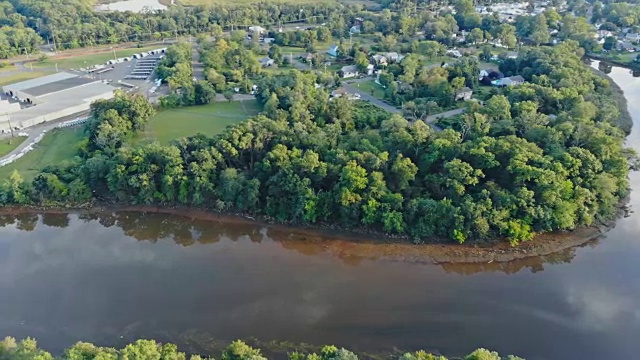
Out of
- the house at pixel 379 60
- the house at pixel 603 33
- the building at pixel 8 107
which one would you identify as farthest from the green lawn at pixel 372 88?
the house at pixel 603 33

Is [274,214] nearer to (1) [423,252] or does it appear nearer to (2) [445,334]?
(1) [423,252]

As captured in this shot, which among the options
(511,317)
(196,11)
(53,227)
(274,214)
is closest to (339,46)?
(196,11)

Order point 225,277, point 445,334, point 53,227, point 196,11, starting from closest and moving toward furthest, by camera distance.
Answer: point 445,334 → point 225,277 → point 53,227 → point 196,11

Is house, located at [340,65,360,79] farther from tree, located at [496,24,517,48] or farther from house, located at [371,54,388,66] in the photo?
tree, located at [496,24,517,48]

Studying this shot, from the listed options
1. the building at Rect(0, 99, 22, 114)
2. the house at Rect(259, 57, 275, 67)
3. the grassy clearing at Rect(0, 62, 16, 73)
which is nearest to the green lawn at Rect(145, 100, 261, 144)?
the house at Rect(259, 57, 275, 67)

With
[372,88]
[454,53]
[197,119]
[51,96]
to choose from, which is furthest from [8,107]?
[454,53]

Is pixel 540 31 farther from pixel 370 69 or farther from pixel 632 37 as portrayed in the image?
pixel 370 69

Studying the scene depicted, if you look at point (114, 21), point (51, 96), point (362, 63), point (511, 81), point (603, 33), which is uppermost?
point (114, 21)
